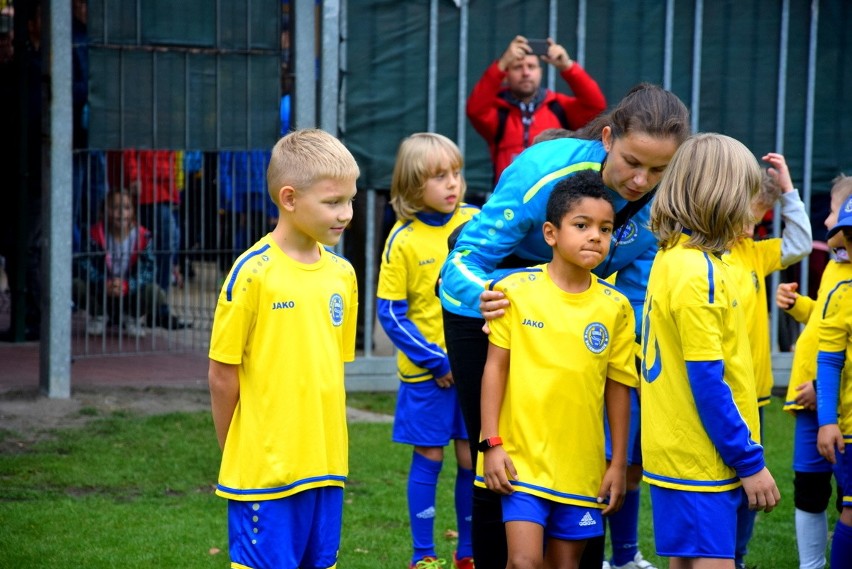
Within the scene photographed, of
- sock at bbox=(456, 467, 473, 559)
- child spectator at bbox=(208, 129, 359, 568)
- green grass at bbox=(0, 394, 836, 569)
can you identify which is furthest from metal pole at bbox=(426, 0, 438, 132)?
child spectator at bbox=(208, 129, 359, 568)

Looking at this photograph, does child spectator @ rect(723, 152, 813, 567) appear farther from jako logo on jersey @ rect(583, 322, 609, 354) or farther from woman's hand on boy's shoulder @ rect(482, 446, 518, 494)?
woman's hand on boy's shoulder @ rect(482, 446, 518, 494)

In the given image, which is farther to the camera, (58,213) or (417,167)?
(58,213)

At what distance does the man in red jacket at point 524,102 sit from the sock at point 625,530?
3.22 m

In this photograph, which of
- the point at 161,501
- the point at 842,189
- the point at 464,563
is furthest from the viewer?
the point at 161,501

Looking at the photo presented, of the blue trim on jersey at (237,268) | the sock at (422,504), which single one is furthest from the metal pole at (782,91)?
the blue trim on jersey at (237,268)

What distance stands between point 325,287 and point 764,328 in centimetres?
227

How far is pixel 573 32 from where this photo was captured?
8.46 meters

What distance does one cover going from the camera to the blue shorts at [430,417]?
5.23m

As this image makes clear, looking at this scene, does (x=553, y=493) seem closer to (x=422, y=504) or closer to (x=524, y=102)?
(x=422, y=504)

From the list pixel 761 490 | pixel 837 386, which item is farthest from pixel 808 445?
pixel 761 490

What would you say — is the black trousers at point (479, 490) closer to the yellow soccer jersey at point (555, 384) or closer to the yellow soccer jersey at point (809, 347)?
the yellow soccer jersey at point (555, 384)

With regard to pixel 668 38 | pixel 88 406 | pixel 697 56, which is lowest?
pixel 88 406

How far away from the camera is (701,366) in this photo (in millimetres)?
3459

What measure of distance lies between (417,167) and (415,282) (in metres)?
0.51
